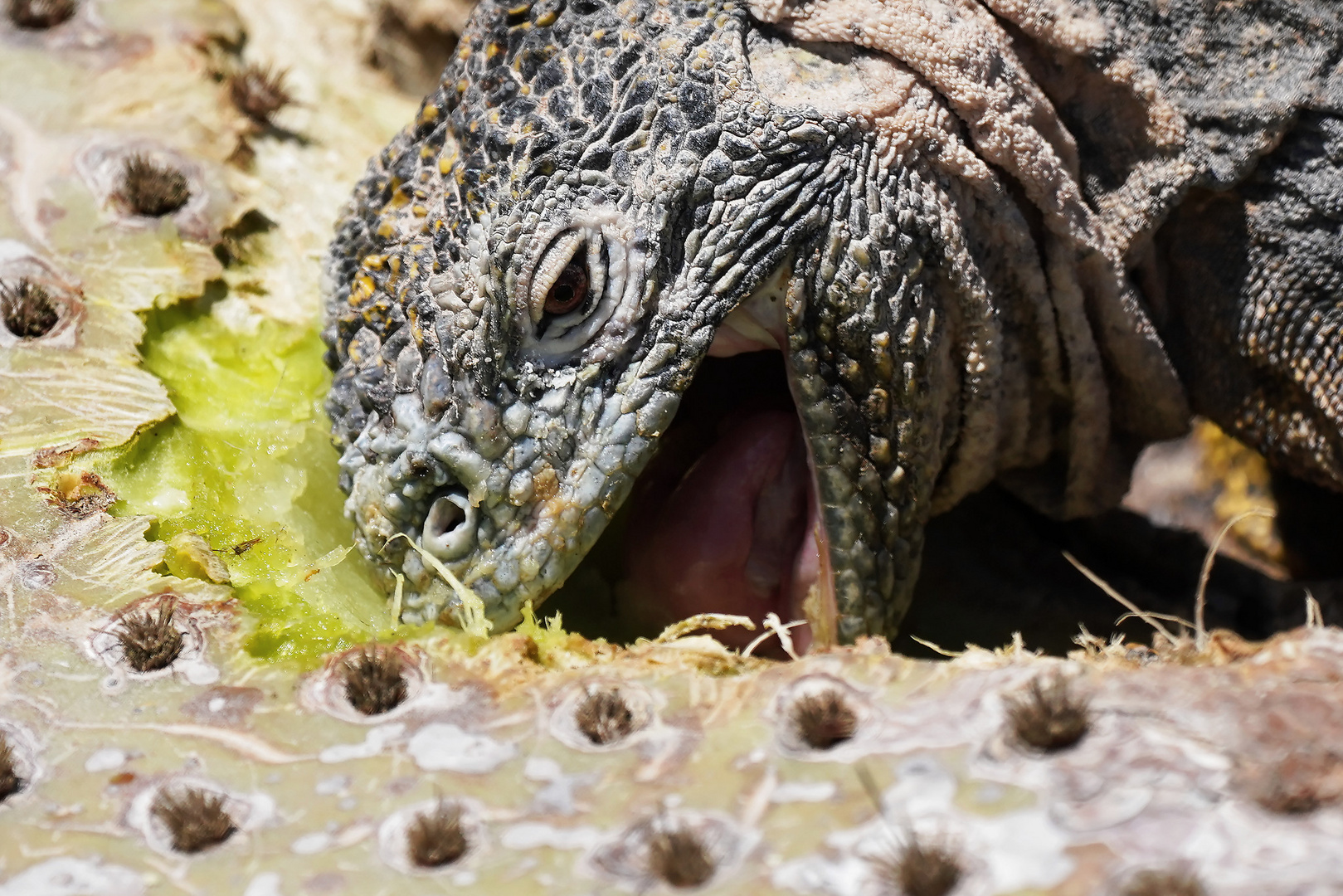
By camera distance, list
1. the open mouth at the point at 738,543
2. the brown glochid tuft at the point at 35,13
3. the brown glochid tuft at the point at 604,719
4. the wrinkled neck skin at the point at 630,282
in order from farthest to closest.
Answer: the brown glochid tuft at the point at 35,13, the open mouth at the point at 738,543, the wrinkled neck skin at the point at 630,282, the brown glochid tuft at the point at 604,719

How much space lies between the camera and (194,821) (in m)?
2.55

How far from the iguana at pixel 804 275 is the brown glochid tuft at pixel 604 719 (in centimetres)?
51

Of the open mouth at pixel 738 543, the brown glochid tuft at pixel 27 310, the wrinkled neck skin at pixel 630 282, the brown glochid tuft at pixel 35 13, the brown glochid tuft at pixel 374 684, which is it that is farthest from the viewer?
the brown glochid tuft at pixel 35 13

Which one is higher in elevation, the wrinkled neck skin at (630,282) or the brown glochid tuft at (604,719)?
the wrinkled neck skin at (630,282)

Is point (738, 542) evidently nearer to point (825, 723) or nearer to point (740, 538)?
point (740, 538)

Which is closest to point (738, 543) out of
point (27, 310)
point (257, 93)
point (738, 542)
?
point (738, 542)

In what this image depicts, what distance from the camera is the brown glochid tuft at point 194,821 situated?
254cm

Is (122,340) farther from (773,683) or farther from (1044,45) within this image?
(1044,45)

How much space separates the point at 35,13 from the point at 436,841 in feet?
12.1

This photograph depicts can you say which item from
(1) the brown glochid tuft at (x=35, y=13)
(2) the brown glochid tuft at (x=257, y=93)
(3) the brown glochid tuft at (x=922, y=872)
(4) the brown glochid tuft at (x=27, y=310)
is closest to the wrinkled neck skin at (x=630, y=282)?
(4) the brown glochid tuft at (x=27, y=310)

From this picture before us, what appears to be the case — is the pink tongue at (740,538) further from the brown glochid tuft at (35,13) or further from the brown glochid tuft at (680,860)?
the brown glochid tuft at (35,13)

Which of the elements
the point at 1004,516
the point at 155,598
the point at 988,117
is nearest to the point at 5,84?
the point at 155,598

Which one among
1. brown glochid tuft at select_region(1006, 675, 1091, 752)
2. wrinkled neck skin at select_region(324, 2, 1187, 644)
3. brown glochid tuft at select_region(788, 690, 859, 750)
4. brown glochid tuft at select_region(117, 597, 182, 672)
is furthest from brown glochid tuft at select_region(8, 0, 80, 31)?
brown glochid tuft at select_region(1006, 675, 1091, 752)

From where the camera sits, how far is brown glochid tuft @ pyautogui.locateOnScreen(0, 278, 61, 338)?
12.6 ft
